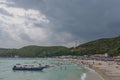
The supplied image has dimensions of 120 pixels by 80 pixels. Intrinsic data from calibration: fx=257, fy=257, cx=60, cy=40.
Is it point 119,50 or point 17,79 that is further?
point 119,50

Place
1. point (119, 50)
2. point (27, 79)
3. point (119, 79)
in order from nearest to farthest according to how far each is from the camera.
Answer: point (119, 79) → point (27, 79) → point (119, 50)

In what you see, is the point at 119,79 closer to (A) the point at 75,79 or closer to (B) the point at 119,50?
(A) the point at 75,79

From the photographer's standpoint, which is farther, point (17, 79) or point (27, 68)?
point (27, 68)

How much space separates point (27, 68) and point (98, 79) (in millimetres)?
44100

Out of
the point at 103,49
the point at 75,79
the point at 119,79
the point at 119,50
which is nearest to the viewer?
the point at 119,79

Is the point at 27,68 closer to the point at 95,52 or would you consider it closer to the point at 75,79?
the point at 75,79

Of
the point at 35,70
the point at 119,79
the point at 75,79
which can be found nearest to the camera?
the point at 119,79

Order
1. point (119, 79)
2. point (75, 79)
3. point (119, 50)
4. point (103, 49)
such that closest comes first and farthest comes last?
point (119, 79) → point (75, 79) → point (119, 50) → point (103, 49)

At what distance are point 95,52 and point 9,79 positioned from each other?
147114 millimetres

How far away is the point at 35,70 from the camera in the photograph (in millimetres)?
86250

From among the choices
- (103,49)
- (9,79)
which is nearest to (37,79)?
(9,79)

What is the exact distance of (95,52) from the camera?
199500 mm

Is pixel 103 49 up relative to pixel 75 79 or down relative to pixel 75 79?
up

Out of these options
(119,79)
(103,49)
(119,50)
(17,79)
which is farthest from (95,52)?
(119,79)
